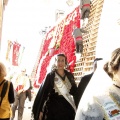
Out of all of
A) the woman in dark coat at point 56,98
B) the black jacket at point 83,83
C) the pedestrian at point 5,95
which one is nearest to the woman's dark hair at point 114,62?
the black jacket at point 83,83

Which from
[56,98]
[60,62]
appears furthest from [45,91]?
[60,62]

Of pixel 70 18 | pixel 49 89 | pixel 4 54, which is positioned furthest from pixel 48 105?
pixel 4 54

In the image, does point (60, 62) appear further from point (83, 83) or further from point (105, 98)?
point (105, 98)

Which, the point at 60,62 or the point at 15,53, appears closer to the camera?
the point at 60,62

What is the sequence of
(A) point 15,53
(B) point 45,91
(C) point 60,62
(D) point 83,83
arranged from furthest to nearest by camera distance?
(A) point 15,53
(C) point 60,62
(B) point 45,91
(D) point 83,83

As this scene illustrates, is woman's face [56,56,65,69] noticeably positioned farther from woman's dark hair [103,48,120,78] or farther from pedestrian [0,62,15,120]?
woman's dark hair [103,48,120,78]

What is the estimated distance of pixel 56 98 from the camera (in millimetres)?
3635

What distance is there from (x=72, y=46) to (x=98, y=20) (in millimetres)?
1239

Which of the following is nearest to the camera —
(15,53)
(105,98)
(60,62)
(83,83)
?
(105,98)

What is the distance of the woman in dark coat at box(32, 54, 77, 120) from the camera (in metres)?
3.61

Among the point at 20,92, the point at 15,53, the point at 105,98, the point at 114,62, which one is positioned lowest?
the point at 20,92

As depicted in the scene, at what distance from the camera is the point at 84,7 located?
5.80 metres

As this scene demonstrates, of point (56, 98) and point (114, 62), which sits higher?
point (114, 62)

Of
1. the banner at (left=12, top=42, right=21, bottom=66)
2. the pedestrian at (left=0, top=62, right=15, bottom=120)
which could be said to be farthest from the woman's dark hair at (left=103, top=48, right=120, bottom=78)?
the banner at (left=12, top=42, right=21, bottom=66)
